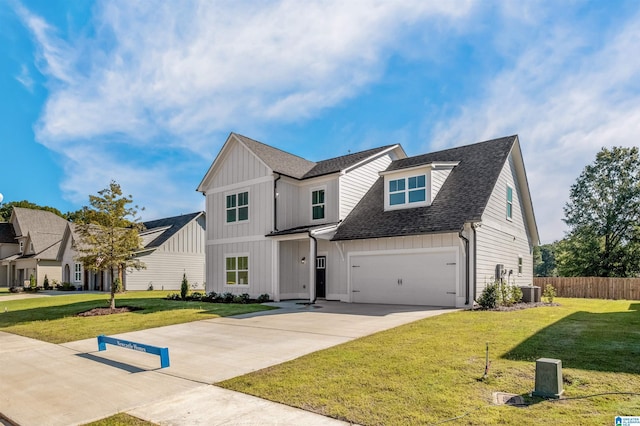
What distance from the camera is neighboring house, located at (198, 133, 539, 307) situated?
15008 millimetres

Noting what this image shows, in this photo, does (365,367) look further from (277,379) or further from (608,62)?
(608,62)

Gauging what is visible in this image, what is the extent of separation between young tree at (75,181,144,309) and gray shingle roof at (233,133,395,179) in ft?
21.7

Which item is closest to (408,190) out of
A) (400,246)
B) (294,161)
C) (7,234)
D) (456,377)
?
(400,246)

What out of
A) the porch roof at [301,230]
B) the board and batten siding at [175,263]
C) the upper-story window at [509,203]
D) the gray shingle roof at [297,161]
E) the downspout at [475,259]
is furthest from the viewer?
the board and batten siding at [175,263]

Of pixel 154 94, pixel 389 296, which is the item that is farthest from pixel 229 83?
pixel 389 296

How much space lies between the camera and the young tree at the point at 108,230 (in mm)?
15336

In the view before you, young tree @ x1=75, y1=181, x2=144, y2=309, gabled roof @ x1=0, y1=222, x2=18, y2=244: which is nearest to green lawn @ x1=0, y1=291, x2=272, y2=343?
young tree @ x1=75, y1=181, x2=144, y2=309

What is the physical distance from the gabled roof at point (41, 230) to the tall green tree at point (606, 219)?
4819 centimetres

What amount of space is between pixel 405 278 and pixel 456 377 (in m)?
10.3

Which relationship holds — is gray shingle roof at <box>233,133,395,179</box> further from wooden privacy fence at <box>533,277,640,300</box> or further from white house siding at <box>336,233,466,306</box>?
wooden privacy fence at <box>533,277,640,300</box>

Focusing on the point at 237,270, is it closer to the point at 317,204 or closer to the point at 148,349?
the point at 317,204

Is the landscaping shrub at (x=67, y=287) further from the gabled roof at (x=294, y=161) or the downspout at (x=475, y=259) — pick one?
the downspout at (x=475, y=259)

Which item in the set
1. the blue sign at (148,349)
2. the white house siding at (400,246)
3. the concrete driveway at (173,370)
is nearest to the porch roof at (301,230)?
the white house siding at (400,246)

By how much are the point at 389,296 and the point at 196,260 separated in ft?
72.8
